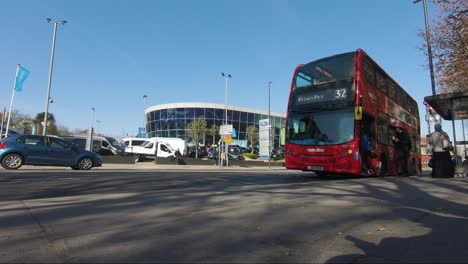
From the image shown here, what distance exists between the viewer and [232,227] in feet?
14.7

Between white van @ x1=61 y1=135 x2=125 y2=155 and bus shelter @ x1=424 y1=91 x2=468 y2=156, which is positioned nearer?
bus shelter @ x1=424 y1=91 x2=468 y2=156

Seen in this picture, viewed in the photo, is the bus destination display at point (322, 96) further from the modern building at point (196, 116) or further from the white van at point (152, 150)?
the modern building at point (196, 116)

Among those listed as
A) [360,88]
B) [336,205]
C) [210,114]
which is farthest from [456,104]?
[210,114]

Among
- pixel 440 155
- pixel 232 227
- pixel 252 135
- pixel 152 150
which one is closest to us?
pixel 232 227

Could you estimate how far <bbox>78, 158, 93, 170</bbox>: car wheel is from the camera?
1741 cm

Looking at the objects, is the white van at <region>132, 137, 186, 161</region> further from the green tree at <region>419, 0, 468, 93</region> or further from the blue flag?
the green tree at <region>419, 0, 468, 93</region>

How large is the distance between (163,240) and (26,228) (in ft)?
6.11

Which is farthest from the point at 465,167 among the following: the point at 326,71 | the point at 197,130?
the point at 197,130

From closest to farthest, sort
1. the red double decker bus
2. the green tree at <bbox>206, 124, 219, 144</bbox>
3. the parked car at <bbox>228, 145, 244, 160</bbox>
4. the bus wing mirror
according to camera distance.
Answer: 1. the bus wing mirror
2. the red double decker bus
3. the parked car at <bbox>228, 145, 244, 160</bbox>
4. the green tree at <bbox>206, 124, 219, 144</bbox>

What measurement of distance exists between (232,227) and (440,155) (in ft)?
37.4

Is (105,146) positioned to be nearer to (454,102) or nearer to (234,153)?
(234,153)

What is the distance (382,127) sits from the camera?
45.2ft

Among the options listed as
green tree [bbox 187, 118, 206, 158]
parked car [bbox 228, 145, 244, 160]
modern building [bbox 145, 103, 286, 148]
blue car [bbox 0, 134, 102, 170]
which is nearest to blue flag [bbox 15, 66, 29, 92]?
blue car [bbox 0, 134, 102, 170]

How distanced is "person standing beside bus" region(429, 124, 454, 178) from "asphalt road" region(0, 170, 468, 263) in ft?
19.2
